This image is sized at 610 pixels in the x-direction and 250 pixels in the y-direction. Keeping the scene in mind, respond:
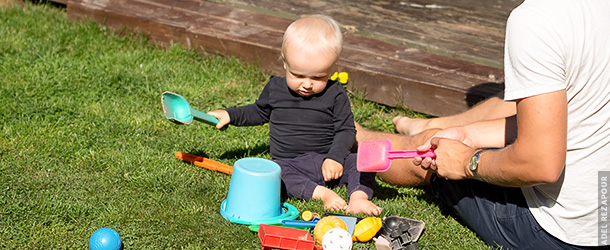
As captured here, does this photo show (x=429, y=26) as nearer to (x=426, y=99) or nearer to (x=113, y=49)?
(x=426, y=99)

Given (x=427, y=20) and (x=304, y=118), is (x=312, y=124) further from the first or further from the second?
(x=427, y=20)

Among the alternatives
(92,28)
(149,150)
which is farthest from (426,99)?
(92,28)

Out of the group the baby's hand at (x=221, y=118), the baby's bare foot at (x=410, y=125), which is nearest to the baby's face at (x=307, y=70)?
the baby's hand at (x=221, y=118)

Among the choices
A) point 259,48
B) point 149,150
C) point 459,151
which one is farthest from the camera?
point 259,48

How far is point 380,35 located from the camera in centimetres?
450

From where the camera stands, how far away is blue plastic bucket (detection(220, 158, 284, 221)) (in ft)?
8.25

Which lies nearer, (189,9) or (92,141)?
(92,141)

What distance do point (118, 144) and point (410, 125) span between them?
5.44 feet

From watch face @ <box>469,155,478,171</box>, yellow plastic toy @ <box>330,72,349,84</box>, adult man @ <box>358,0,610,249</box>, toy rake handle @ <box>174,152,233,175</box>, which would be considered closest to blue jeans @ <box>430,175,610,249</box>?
adult man @ <box>358,0,610,249</box>

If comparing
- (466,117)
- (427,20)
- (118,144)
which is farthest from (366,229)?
(427,20)

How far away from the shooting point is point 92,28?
4.73m

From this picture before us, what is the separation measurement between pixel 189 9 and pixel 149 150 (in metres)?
1.94

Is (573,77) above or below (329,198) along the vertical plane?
above

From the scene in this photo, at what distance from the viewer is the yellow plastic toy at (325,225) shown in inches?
95.3
